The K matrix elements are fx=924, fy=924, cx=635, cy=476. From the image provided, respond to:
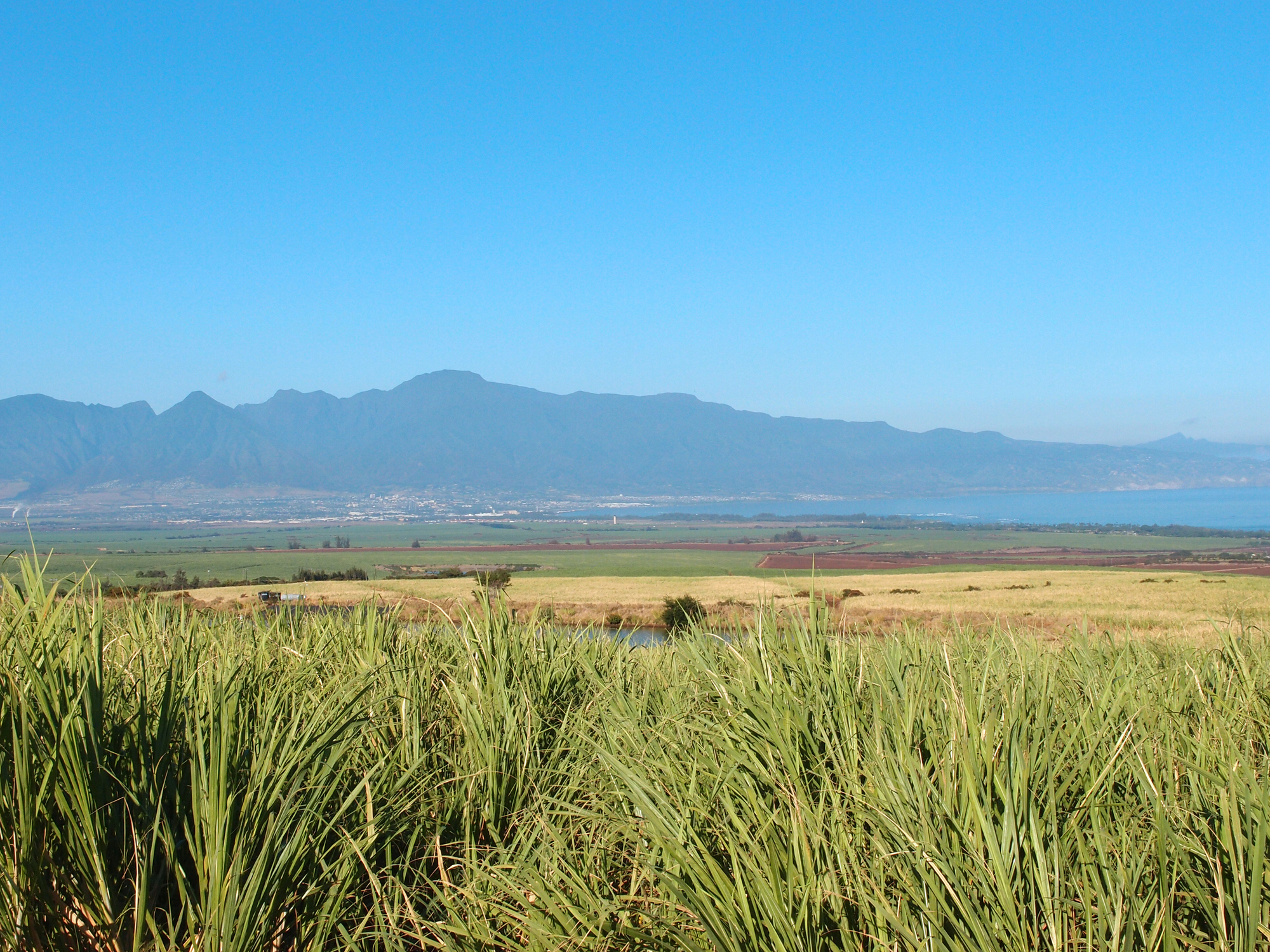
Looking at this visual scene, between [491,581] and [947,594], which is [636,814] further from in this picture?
[947,594]

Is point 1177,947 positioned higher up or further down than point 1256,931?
further down

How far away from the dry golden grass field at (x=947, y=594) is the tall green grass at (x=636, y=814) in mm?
20128

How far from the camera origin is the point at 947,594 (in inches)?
1763

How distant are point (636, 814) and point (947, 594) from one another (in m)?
43.8

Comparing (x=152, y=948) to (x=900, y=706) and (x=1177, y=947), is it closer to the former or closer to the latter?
(x=900, y=706)

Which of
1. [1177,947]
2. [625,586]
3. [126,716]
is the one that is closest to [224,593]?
[625,586]

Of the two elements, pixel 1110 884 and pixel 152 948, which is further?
pixel 152 948

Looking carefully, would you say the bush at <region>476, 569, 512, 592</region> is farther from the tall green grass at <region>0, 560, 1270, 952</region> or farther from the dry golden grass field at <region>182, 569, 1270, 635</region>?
the tall green grass at <region>0, 560, 1270, 952</region>

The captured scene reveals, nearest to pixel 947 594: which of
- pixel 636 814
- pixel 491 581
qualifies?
pixel 491 581

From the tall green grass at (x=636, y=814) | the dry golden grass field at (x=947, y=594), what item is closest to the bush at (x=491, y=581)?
the dry golden grass field at (x=947, y=594)

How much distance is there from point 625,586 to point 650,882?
50558 millimetres

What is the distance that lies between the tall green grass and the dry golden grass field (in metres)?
20.1

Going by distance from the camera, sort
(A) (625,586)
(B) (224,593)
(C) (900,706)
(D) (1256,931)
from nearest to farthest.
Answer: (D) (1256,931)
(C) (900,706)
(B) (224,593)
(A) (625,586)

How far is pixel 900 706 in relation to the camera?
4035mm
